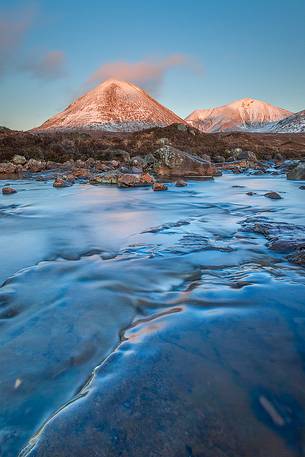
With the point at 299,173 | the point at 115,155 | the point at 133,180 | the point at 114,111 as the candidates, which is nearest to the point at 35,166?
the point at 115,155

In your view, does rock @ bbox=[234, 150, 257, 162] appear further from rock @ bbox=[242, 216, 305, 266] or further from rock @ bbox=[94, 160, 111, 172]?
rock @ bbox=[242, 216, 305, 266]

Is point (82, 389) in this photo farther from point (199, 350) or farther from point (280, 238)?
point (280, 238)

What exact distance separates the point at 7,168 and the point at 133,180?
9.00 meters

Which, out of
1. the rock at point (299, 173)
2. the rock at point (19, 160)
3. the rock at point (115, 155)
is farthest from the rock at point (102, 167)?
the rock at point (299, 173)

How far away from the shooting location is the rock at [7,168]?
18875 millimetres

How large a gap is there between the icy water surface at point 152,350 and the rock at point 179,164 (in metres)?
12.3

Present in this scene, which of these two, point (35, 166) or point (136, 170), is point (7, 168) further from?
point (136, 170)

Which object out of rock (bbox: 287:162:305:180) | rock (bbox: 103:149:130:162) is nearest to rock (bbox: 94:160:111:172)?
rock (bbox: 103:149:130:162)

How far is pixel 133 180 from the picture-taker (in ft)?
43.8

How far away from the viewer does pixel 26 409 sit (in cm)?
173

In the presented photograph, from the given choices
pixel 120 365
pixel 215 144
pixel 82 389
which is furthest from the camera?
pixel 215 144

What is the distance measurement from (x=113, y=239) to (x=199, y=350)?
3.44 meters

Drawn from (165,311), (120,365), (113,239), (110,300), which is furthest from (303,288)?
(113,239)

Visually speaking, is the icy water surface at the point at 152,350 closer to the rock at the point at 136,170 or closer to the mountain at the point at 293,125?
the rock at the point at 136,170
